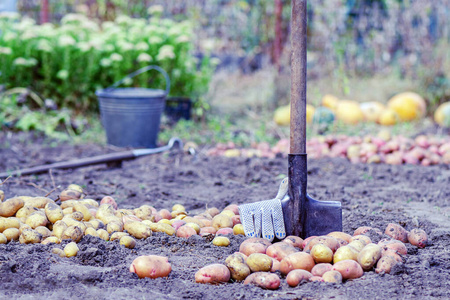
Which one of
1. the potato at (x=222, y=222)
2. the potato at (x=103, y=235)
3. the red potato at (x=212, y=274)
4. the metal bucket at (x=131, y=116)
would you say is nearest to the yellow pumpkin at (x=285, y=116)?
the metal bucket at (x=131, y=116)

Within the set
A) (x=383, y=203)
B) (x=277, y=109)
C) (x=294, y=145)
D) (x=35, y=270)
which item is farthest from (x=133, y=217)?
(x=277, y=109)

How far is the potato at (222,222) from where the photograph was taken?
229 cm

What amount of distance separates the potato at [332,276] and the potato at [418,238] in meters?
0.53

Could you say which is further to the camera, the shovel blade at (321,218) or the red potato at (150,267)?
the shovel blade at (321,218)

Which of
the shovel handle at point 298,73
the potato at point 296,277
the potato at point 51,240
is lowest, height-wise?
the potato at point 296,277

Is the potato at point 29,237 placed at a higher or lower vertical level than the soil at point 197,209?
higher

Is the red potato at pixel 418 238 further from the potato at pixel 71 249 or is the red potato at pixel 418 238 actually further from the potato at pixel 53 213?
the potato at pixel 53 213

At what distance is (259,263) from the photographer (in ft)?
5.87

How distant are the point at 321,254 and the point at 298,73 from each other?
2.55 feet

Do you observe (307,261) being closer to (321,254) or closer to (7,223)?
(321,254)

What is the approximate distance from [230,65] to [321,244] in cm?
708

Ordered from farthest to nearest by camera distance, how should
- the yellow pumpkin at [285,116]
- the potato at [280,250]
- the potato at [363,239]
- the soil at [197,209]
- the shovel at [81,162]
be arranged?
the yellow pumpkin at [285,116]
the shovel at [81,162]
the potato at [363,239]
the potato at [280,250]
the soil at [197,209]

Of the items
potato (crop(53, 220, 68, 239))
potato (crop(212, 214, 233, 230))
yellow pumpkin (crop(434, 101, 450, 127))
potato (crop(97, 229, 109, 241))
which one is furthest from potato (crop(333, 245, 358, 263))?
yellow pumpkin (crop(434, 101, 450, 127))

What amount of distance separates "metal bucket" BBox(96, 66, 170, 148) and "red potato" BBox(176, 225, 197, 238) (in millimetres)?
2627
